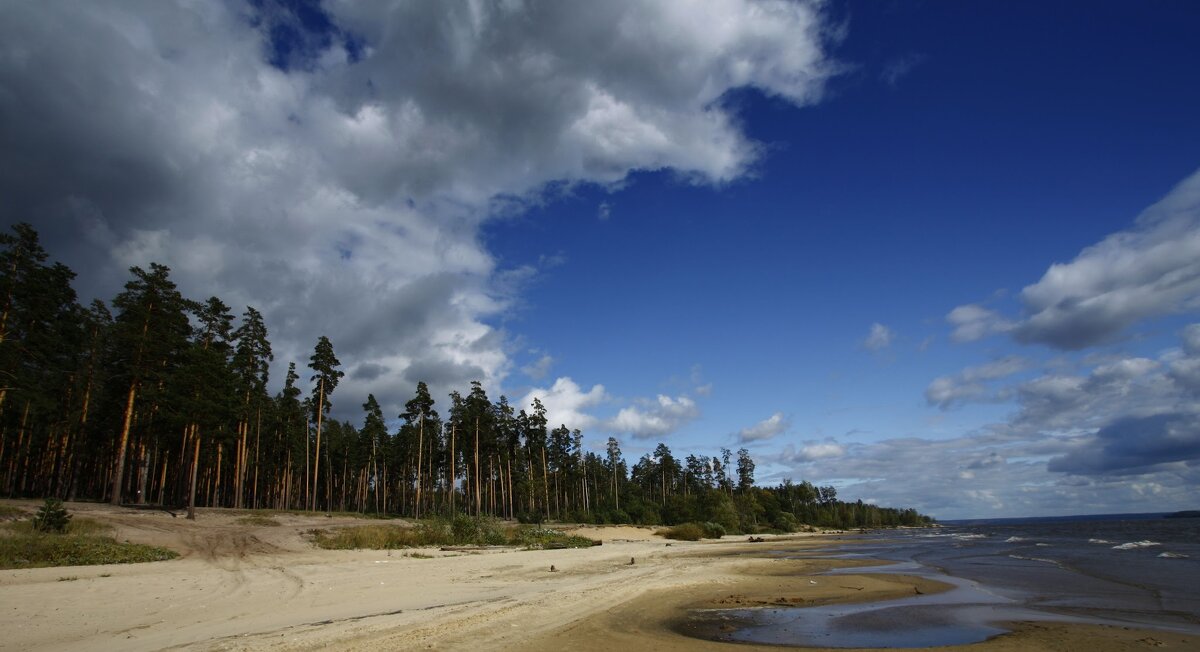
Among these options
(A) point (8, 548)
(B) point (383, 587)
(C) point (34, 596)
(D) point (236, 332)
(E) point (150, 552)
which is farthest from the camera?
(D) point (236, 332)

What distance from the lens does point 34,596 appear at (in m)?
12.8

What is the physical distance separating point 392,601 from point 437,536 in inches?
755

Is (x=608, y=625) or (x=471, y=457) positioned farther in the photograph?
(x=471, y=457)

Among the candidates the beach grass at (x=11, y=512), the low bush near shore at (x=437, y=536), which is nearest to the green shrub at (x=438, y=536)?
the low bush near shore at (x=437, y=536)

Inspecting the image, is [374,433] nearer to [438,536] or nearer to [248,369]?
[248,369]

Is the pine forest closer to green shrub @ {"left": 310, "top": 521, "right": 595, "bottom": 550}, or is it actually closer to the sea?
green shrub @ {"left": 310, "top": 521, "right": 595, "bottom": 550}

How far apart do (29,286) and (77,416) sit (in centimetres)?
1499

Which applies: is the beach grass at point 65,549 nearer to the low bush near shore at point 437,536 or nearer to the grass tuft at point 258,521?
the low bush near shore at point 437,536

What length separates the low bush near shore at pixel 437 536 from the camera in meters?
27.8

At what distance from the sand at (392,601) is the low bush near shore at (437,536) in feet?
8.69

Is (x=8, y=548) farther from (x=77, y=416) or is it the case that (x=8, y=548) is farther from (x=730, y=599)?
(x=77, y=416)

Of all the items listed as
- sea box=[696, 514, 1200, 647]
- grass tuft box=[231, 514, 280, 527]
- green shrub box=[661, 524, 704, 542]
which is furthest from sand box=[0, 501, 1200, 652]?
green shrub box=[661, 524, 704, 542]

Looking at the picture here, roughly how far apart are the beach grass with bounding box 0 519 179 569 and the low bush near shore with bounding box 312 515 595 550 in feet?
25.2

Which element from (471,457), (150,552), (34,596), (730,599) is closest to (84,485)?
(471,457)
